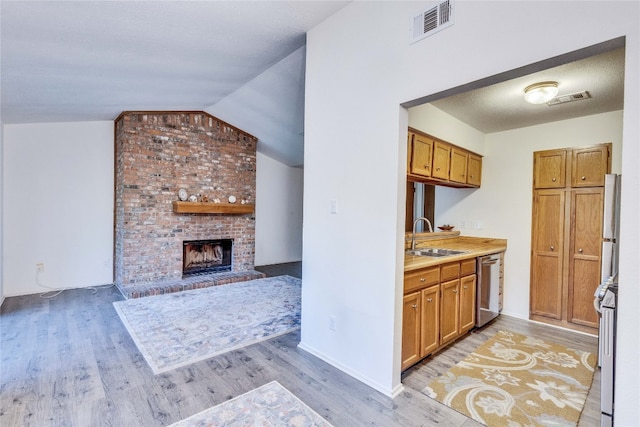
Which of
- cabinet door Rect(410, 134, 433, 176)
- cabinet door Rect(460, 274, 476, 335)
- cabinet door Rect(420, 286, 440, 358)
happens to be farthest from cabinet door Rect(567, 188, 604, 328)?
cabinet door Rect(420, 286, 440, 358)

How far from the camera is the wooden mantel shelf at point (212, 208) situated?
4.96m

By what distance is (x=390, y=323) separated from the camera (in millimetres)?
2137

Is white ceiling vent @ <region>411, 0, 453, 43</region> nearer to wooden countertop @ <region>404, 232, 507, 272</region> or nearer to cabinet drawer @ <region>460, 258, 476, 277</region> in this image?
wooden countertop @ <region>404, 232, 507, 272</region>

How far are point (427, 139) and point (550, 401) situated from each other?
233cm

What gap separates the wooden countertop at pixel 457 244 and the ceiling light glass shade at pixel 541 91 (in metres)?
1.52

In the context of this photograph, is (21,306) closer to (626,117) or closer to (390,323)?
(390,323)

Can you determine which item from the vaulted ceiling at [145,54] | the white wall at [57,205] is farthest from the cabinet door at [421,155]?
the white wall at [57,205]

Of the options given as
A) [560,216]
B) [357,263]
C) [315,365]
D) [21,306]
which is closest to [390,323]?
[357,263]

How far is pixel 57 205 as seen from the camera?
15.3ft

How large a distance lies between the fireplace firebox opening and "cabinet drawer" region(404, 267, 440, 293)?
4.11m

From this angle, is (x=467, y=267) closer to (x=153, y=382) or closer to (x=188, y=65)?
(x=153, y=382)

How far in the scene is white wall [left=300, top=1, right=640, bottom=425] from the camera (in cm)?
132

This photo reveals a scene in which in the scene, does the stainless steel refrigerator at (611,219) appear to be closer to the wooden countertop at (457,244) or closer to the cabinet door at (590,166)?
the wooden countertop at (457,244)

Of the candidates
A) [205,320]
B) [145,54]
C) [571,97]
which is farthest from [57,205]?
[571,97]
